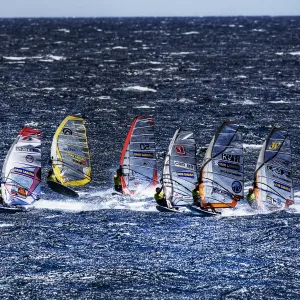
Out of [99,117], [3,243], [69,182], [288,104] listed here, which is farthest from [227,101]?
[3,243]

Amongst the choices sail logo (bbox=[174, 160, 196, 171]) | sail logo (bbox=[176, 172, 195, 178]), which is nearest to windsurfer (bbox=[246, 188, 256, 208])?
sail logo (bbox=[176, 172, 195, 178])

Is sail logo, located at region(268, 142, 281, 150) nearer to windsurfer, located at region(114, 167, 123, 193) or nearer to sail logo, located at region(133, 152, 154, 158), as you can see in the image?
sail logo, located at region(133, 152, 154, 158)

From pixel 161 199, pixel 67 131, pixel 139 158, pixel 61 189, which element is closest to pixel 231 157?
pixel 161 199

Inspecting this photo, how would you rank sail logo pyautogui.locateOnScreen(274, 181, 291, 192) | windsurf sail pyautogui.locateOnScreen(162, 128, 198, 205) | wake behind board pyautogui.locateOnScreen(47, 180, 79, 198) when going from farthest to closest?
wake behind board pyautogui.locateOnScreen(47, 180, 79, 198)
sail logo pyautogui.locateOnScreen(274, 181, 291, 192)
windsurf sail pyautogui.locateOnScreen(162, 128, 198, 205)

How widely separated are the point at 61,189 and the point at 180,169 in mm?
12224

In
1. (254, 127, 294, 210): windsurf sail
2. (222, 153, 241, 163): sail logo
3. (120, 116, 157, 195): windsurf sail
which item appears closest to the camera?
(222, 153, 241, 163): sail logo

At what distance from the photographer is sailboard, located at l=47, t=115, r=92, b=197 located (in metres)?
69.8

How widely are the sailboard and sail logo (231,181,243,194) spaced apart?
14.7 m

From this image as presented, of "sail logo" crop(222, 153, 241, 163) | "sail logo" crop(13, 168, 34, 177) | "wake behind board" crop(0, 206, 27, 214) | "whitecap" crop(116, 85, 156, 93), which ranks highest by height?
"sail logo" crop(222, 153, 241, 163)

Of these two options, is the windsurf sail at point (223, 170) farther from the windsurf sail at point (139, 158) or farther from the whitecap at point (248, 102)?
the whitecap at point (248, 102)

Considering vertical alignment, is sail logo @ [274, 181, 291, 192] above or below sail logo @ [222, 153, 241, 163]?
below

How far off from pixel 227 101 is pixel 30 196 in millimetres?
71413

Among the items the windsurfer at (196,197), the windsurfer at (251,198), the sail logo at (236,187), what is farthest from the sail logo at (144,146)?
the windsurfer at (251,198)

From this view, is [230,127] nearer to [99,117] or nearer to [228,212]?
[228,212]
